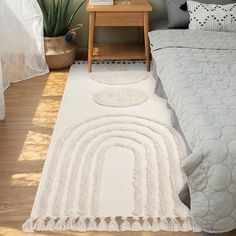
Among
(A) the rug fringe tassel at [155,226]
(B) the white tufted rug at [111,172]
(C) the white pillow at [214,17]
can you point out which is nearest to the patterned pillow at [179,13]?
(C) the white pillow at [214,17]

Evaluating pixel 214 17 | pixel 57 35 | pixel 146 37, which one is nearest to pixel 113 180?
Result: pixel 146 37

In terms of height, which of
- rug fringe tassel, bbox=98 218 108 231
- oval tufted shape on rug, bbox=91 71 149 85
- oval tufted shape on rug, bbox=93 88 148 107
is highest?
oval tufted shape on rug, bbox=91 71 149 85

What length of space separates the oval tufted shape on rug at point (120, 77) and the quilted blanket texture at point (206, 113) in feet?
1.44

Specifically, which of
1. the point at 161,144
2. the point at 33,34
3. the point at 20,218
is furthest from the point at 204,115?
the point at 33,34

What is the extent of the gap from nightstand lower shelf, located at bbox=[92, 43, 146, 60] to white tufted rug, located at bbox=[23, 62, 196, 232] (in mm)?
620

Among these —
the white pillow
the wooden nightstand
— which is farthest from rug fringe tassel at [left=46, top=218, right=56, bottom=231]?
the white pillow

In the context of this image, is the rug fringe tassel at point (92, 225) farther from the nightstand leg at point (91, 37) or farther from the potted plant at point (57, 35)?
the potted plant at point (57, 35)

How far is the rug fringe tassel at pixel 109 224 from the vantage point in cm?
165

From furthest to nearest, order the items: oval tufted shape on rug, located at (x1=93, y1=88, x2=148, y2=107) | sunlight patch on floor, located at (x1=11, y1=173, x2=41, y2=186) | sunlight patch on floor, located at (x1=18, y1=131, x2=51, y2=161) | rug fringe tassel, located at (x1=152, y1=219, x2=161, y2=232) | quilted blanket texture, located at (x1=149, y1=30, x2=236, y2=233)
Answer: oval tufted shape on rug, located at (x1=93, y1=88, x2=148, y2=107), sunlight patch on floor, located at (x1=18, y1=131, x2=51, y2=161), sunlight patch on floor, located at (x1=11, y1=173, x2=41, y2=186), rug fringe tassel, located at (x1=152, y1=219, x2=161, y2=232), quilted blanket texture, located at (x1=149, y1=30, x2=236, y2=233)

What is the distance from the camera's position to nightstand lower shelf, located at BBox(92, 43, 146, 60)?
10.8 ft

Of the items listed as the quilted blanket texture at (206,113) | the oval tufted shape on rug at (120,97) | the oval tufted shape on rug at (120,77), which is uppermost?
the quilted blanket texture at (206,113)

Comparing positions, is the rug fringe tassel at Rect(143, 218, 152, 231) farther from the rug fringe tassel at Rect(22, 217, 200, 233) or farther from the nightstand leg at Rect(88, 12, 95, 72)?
the nightstand leg at Rect(88, 12, 95, 72)

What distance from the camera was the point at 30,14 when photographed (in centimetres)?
311

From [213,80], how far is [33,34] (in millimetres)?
1690
